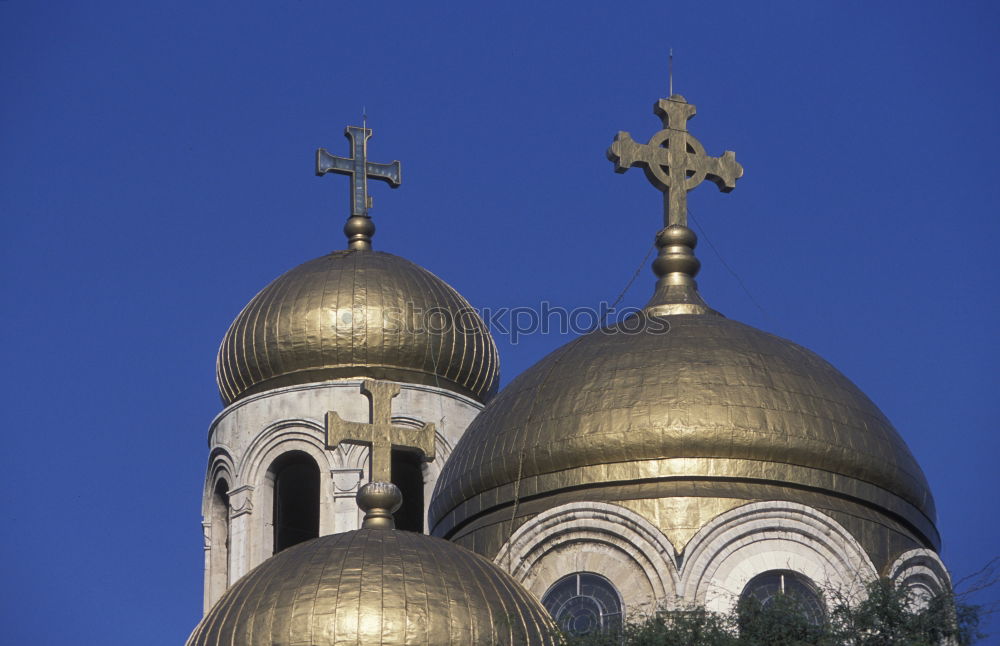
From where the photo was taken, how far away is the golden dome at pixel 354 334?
37094mm

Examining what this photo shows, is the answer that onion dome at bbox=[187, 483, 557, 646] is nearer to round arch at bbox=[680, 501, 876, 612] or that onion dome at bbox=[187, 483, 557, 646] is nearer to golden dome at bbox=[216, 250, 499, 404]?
round arch at bbox=[680, 501, 876, 612]

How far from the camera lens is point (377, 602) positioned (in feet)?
84.4

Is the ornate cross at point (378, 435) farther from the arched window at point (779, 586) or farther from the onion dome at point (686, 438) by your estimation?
the arched window at point (779, 586)

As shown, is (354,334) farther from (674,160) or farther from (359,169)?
(674,160)

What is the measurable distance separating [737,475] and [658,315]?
297 centimetres

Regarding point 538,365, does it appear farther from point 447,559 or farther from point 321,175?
point 321,175

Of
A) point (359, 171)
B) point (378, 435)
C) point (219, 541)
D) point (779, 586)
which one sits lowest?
point (779, 586)

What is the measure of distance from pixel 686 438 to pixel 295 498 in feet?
31.3

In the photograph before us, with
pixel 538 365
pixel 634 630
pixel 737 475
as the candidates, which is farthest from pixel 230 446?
pixel 634 630

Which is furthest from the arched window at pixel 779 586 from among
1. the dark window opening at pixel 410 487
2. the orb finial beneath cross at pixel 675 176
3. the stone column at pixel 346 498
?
the dark window opening at pixel 410 487

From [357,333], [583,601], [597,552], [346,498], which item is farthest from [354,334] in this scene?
[583,601]

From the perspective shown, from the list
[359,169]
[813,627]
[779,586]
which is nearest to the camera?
[813,627]

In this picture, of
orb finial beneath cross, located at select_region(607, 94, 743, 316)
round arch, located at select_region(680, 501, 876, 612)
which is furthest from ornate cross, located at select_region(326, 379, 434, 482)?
orb finial beneath cross, located at select_region(607, 94, 743, 316)

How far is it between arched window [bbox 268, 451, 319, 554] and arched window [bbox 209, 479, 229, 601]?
725 millimetres
